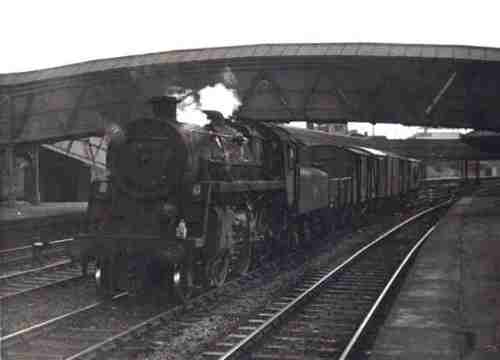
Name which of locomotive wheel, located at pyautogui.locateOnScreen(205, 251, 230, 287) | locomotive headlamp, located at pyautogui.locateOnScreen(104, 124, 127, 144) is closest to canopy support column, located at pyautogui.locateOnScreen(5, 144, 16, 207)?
locomotive headlamp, located at pyautogui.locateOnScreen(104, 124, 127, 144)

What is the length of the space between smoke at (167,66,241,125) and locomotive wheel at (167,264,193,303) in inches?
110

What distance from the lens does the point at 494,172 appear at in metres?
108

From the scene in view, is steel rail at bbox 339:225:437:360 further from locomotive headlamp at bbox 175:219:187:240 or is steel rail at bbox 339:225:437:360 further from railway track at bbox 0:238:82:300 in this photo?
railway track at bbox 0:238:82:300

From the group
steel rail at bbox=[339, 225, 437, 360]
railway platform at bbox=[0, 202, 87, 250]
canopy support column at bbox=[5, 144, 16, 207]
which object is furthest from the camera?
canopy support column at bbox=[5, 144, 16, 207]

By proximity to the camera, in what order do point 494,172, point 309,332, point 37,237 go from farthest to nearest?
point 494,172
point 37,237
point 309,332

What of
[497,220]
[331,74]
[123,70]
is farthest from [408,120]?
[123,70]

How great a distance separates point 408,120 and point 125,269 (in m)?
15.8

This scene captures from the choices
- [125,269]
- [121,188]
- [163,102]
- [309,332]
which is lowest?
[309,332]

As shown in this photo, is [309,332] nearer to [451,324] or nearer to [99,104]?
[451,324]

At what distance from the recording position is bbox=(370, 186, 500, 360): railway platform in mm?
7949

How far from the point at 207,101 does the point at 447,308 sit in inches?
293

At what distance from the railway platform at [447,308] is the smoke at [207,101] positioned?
489 cm

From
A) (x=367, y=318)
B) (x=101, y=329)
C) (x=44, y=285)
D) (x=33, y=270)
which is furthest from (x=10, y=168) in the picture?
(x=367, y=318)

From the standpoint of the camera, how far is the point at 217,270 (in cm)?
1185
